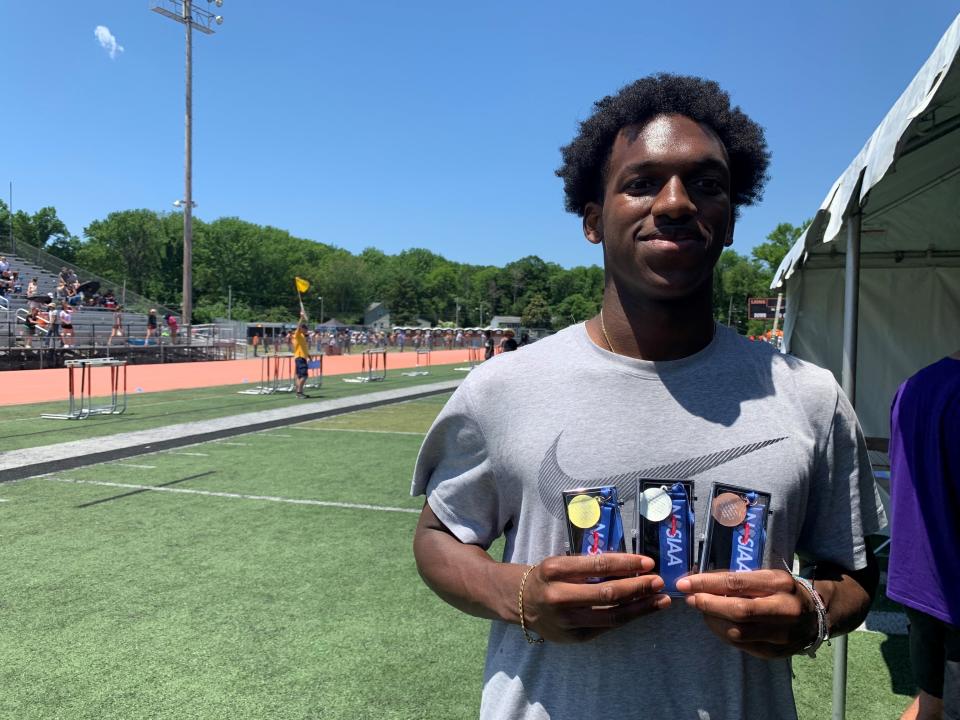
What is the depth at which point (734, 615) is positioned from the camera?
1.19m

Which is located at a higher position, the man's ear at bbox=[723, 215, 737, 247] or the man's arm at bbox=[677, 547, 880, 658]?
the man's ear at bbox=[723, 215, 737, 247]

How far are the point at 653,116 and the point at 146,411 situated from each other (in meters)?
14.0

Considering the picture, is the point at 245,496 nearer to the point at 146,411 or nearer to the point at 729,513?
the point at 729,513

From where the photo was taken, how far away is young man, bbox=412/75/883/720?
1.28 metres

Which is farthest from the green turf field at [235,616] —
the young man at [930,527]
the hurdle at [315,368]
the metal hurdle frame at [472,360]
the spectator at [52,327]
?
the metal hurdle frame at [472,360]

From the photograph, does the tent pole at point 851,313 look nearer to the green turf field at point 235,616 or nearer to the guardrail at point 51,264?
the green turf field at point 235,616

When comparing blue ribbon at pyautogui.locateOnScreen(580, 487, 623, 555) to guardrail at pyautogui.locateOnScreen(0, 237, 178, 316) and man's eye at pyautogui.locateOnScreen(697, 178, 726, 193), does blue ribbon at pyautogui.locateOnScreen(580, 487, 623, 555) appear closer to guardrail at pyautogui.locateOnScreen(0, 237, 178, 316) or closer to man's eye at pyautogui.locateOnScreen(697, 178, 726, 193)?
man's eye at pyautogui.locateOnScreen(697, 178, 726, 193)

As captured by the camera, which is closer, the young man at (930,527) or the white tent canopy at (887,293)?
the young man at (930,527)

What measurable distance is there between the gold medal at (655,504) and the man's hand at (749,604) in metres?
0.11

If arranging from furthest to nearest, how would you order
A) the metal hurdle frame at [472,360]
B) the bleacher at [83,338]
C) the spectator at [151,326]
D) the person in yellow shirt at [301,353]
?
the metal hurdle frame at [472,360] → the spectator at [151,326] → the bleacher at [83,338] → the person in yellow shirt at [301,353]

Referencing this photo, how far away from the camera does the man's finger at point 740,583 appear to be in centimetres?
122

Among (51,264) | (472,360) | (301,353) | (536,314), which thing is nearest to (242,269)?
(536,314)

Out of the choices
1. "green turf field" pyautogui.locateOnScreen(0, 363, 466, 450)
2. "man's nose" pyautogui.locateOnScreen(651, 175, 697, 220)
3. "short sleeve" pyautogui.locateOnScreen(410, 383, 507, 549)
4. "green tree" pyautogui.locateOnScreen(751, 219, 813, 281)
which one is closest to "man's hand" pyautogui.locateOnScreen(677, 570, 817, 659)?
"short sleeve" pyautogui.locateOnScreen(410, 383, 507, 549)

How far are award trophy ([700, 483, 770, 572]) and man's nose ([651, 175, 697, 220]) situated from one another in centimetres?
53
